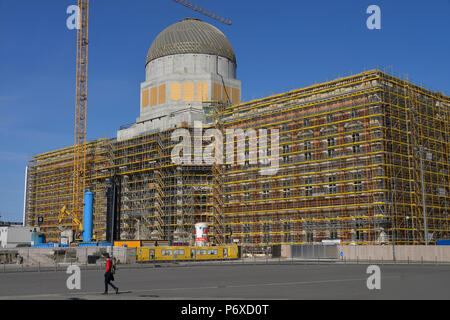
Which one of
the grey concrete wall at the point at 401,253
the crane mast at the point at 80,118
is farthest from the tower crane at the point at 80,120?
the grey concrete wall at the point at 401,253

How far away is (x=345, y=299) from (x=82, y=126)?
359 feet

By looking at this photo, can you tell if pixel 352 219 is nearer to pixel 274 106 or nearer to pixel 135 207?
pixel 274 106

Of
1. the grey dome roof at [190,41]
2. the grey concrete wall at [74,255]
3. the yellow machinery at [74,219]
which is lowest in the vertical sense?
the grey concrete wall at [74,255]

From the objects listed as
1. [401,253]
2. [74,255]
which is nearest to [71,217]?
[74,255]

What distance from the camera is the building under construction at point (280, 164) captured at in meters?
80.1

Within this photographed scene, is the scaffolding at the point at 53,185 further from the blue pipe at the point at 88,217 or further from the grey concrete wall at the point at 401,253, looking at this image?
the grey concrete wall at the point at 401,253

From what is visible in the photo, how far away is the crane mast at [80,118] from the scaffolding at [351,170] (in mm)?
45106

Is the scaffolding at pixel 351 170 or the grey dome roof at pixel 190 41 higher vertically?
the grey dome roof at pixel 190 41

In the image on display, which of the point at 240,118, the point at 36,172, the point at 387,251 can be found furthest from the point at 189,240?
the point at 36,172

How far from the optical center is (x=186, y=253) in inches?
2985

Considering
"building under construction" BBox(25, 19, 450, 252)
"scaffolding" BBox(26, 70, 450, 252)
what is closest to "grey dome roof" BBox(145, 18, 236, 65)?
"building under construction" BBox(25, 19, 450, 252)

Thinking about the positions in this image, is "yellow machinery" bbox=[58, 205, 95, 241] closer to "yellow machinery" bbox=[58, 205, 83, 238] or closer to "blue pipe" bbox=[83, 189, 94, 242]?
"yellow machinery" bbox=[58, 205, 83, 238]

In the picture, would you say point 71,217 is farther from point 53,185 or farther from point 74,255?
point 74,255

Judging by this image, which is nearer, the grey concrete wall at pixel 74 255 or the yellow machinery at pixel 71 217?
the grey concrete wall at pixel 74 255
